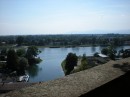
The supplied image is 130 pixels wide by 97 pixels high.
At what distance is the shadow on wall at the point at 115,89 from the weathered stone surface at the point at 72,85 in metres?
0.03

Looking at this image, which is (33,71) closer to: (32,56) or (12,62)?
(12,62)

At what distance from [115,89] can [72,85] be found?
0.32 m

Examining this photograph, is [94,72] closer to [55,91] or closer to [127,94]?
[127,94]

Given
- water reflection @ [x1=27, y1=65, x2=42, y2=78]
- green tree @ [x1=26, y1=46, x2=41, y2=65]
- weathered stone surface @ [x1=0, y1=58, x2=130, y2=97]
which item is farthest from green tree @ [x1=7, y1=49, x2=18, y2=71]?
weathered stone surface @ [x1=0, y1=58, x2=130, y2=97]

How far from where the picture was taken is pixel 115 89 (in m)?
1.51

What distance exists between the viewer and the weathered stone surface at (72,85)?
47.9 inches

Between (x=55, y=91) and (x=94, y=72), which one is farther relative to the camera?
(x=94, y=72)

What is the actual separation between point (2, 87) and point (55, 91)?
14.1m

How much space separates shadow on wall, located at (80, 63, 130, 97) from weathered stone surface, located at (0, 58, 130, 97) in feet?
0.08

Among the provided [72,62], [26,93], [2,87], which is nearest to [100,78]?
[26,93]

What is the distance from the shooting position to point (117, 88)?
153cm

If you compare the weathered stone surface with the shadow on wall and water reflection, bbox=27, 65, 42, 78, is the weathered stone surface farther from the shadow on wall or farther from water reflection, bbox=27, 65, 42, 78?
water reflection, bbox=27, 65, 42, 78

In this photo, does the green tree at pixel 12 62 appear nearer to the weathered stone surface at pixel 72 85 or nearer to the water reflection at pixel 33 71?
the water reflection at pixel 33 71

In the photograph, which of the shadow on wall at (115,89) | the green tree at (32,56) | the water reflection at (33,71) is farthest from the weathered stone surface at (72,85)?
the green tree at (32,56)
